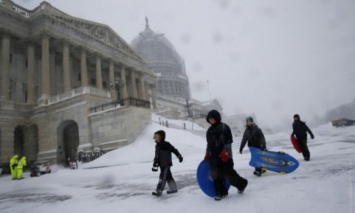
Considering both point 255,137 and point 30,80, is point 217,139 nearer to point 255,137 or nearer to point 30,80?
point 255,137

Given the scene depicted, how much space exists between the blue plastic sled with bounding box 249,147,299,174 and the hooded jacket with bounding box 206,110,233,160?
2.07 meters

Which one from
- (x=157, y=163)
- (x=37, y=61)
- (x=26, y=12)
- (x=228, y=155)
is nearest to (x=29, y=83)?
(x=37, y=61)

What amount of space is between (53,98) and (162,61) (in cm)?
6576

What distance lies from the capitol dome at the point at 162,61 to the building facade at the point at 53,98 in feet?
172

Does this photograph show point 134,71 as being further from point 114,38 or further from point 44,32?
point 44,32

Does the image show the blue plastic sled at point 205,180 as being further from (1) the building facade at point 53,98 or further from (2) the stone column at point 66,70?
(2) the stone column at point 66,70

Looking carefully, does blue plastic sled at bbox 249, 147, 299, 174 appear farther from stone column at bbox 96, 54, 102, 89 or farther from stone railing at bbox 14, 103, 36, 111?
stone column at bbox 96, 54, 102, 89

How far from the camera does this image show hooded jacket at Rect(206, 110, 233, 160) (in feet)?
14.6

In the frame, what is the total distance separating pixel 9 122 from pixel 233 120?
289 ft

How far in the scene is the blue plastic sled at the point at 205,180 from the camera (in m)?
4.50

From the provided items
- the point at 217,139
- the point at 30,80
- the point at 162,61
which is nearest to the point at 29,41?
the point at 30,80

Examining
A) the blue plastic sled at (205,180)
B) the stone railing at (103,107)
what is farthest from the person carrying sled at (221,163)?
the stone railing at (103,107)

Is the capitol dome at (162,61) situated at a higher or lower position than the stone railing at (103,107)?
higher

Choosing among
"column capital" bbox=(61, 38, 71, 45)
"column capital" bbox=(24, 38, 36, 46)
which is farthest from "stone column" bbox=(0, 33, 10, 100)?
"column capital" bbox=(61, 38, 71, 45)
